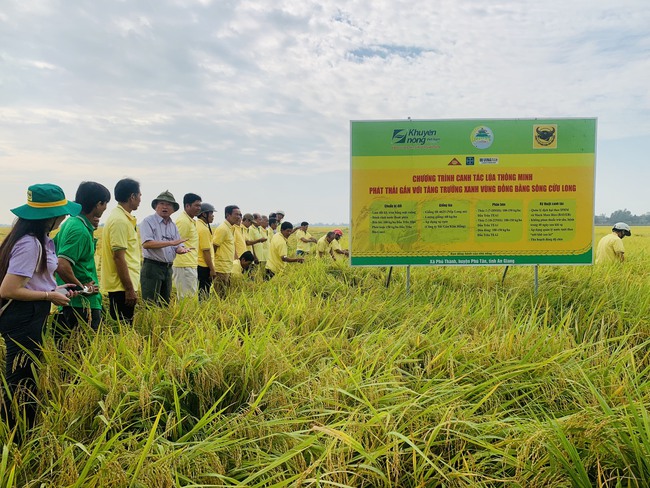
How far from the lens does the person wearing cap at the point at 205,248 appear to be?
6.12m

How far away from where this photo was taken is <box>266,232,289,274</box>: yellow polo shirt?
26.0 feet

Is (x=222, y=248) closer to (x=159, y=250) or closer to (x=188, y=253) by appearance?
(x=188, y=253)

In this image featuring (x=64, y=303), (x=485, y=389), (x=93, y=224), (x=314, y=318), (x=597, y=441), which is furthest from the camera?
(x=314, y=318)

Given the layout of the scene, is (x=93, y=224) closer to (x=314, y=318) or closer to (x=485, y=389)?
(x=314, y=318)

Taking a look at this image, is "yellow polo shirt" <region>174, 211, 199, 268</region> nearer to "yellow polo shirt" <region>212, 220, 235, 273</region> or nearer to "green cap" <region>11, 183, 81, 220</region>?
"yellow polo shirt" <region>212, 220, 235, 273</region>

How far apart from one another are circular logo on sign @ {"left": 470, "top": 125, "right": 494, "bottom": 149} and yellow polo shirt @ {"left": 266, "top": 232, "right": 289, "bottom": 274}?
3954 millimetres

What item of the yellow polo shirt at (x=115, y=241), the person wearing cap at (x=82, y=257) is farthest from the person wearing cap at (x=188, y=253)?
the person wearing cap at (x=82, y=257)

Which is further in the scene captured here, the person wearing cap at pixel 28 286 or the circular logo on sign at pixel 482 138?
the circular logo on sign at pixel 482 138

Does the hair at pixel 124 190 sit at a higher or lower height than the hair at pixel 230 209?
higher

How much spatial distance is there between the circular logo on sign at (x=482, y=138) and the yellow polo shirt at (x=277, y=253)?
3954mm

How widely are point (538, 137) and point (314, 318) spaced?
3.76 m

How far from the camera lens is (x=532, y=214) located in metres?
5.32

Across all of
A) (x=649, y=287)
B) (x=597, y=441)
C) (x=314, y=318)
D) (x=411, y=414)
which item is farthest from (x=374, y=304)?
(x=649, y=287)

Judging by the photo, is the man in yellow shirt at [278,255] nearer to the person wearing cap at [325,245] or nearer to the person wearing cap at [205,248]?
the person wearing cap at [325,245]
